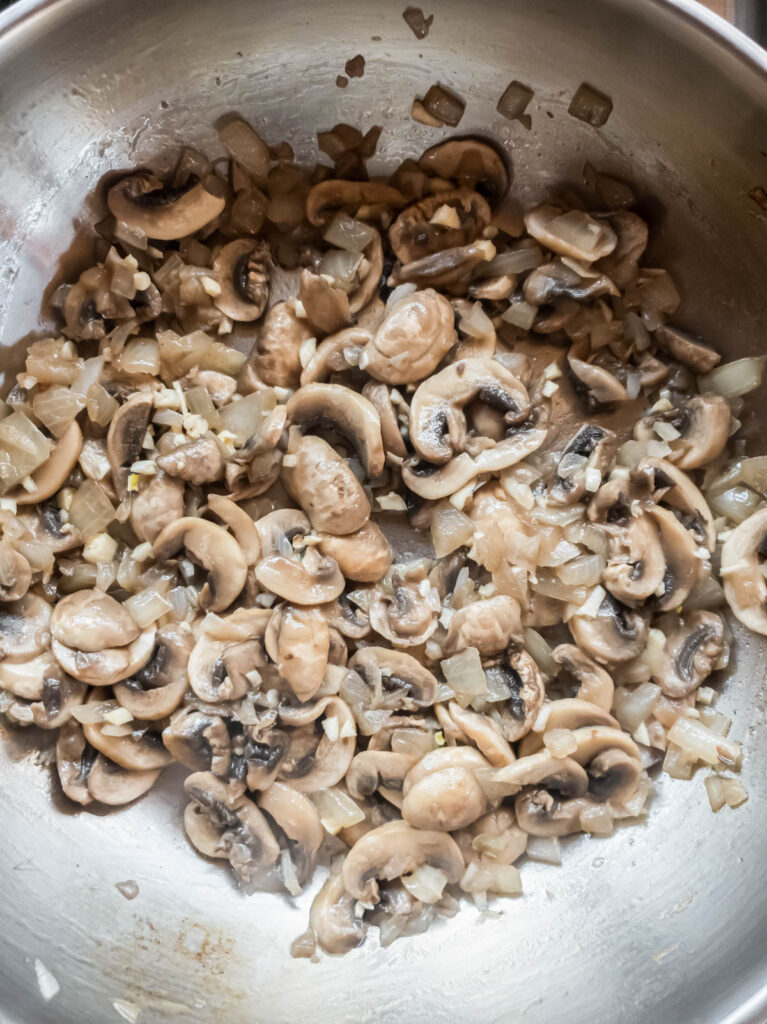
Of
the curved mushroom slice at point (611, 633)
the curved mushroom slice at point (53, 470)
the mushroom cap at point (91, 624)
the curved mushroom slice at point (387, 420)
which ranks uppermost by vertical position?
the curved mushroom slice at point (387, 420)

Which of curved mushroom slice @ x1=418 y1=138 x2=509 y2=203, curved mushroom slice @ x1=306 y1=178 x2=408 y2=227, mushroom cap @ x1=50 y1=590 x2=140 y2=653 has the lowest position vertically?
mushroom cap @ x1=50 y1=590 x2=140 y2=653

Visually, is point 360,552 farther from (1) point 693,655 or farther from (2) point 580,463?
(1) point 693,655

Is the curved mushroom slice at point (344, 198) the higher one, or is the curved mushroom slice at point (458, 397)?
the curved mushroom slice at point (344, 198)

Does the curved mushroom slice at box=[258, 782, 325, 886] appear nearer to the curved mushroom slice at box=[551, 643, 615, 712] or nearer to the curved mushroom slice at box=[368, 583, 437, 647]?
the curved mushroom slice at box=[368, 583, 437, 647]

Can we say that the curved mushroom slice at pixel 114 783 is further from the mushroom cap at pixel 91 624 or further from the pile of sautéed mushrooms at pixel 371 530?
the mushroom cap at pixel 91 624

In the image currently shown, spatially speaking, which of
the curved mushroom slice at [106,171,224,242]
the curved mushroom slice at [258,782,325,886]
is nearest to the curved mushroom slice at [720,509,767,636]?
the curved mushroom slice at [258,782,325,886]

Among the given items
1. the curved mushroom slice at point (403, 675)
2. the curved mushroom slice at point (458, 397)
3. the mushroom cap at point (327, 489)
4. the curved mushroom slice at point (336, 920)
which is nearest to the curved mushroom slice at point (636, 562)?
the curved mushroom slice at point (458, 397)
